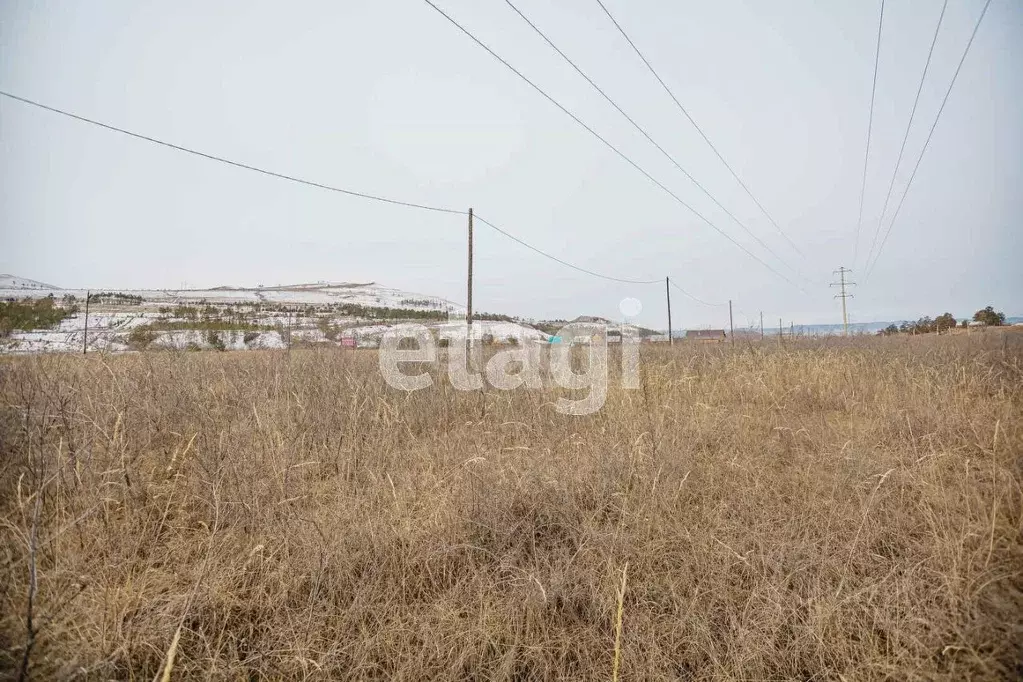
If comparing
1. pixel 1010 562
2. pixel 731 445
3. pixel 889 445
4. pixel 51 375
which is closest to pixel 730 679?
pixel 1010 562

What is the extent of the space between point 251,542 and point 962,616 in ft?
9.49

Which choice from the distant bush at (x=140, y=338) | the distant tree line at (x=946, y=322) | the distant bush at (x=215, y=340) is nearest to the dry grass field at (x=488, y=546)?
the distant bush at (x=140, y=338)

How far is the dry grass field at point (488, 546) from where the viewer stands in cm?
143

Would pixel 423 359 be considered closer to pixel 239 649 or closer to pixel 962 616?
pixel 239 649

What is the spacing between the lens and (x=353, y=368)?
5406 millimetres

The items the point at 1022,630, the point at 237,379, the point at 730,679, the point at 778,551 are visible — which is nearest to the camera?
the point at 1022,630

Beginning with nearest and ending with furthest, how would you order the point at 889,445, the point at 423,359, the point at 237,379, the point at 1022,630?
the point at 1022,630, the point at 889,445, the point at 237,379, the point at 423,359
